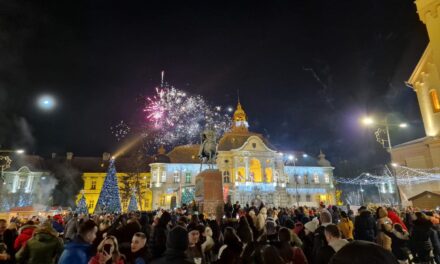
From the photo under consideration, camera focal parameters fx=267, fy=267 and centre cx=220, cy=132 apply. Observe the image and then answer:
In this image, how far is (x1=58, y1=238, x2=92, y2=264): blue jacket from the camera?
424cm

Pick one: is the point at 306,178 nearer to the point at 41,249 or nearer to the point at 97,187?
the point at 97,187

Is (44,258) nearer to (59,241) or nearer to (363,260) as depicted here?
(59,241)

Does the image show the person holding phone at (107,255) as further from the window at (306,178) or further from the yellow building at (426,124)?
the window at (306,178)

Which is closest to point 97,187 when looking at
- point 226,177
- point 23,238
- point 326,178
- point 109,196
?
point 226,177

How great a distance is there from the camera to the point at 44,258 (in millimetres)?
5121

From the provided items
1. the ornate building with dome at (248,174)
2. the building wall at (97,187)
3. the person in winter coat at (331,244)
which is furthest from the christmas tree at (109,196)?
the building wall at (97,187)

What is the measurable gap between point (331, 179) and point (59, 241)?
64.5 metres

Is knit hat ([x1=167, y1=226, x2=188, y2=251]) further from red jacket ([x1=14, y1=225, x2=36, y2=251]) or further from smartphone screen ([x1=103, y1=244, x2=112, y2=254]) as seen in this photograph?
red jacket ([x1=14, y1=225, x2=36, y2=251])

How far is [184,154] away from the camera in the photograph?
60969 millimetres

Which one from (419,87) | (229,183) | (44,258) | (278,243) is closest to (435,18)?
(419,87)

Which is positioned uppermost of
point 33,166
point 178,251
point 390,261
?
point 33,166

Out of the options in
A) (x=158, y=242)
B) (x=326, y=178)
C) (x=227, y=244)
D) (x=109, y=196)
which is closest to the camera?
(x=227, y=244)

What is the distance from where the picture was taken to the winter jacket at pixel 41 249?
5047 mm

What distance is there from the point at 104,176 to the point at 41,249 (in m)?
66.2
